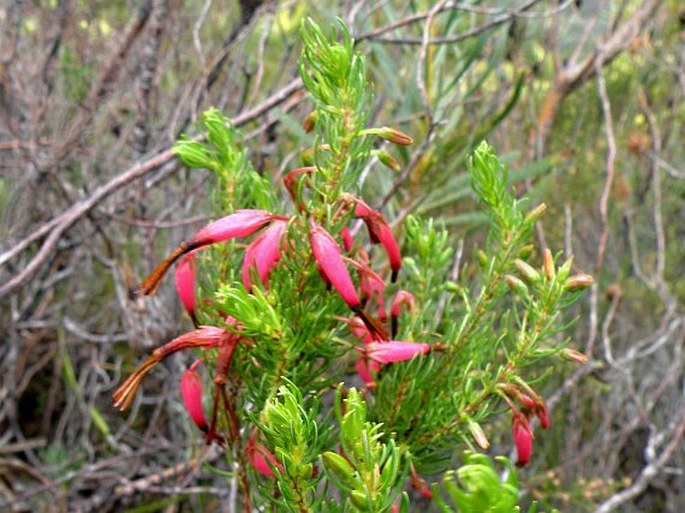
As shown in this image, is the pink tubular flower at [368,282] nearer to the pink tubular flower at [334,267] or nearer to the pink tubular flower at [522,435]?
the pink tubular flower at [334,267]

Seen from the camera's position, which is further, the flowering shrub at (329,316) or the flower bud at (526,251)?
the flower bud at (526,251)

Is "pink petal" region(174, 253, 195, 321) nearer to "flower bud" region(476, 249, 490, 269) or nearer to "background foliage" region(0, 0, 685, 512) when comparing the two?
"flower bud" region(476, 249, 490, 269)

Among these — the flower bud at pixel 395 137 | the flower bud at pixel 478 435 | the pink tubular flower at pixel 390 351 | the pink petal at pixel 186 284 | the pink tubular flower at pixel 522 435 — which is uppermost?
the flower bud at pixel 395 137

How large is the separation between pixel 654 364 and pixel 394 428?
1790 mm

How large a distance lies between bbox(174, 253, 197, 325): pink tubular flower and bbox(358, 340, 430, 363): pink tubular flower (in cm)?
15

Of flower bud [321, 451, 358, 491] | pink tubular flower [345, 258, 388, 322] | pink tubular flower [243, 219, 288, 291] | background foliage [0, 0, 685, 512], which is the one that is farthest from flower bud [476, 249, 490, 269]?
background foliage [0, 0, 685, 512]

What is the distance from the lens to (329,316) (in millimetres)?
685

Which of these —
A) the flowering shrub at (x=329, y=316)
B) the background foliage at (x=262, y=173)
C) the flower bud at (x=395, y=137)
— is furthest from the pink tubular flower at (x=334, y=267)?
the background foliage at (x=262, y=173)

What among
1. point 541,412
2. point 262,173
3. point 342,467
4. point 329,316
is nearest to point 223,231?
point 329,316

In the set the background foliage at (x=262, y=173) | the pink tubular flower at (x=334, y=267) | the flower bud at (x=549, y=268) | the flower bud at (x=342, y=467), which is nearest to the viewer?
the flower bud at (x=342, y=467)

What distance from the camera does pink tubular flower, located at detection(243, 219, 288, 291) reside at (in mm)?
643

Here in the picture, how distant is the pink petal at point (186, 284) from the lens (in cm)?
70

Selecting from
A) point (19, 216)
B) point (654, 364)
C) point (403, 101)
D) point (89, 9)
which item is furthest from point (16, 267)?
point (654, 364)

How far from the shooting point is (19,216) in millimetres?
1850
